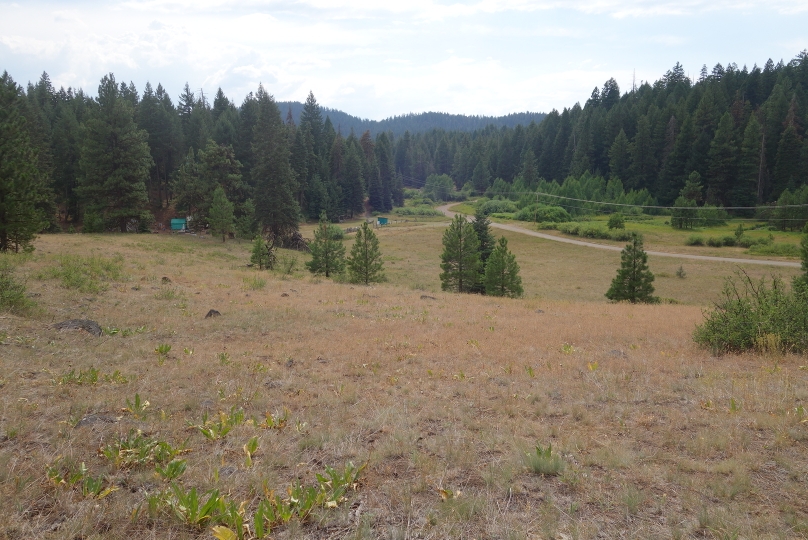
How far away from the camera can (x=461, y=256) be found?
32062 millimetres

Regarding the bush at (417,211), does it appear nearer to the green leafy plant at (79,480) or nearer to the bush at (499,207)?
the bush at (499,207)

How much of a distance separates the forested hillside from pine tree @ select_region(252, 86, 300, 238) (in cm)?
14

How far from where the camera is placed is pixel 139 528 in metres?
4.18

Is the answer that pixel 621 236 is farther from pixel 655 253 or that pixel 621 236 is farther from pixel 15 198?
pixel 15 198

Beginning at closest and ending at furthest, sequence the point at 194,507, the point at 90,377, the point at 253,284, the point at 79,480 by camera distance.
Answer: the point at 194,507
the point at 79,480
the point at 90,377
the point at 253,284

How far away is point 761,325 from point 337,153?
309 feet

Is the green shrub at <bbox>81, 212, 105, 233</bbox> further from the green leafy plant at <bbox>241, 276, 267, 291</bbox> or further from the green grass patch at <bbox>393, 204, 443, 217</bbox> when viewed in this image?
the green grass patch at <bbox>393, 204, 443, 217</bbox>

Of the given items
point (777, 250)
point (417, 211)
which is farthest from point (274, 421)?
point (417, 211)

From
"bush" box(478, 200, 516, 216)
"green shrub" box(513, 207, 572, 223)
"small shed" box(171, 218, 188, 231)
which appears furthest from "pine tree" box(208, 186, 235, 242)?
"bush" box(478, 200, 516, 216)

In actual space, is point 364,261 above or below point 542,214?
below

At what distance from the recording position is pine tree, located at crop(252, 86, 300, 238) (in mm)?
52906

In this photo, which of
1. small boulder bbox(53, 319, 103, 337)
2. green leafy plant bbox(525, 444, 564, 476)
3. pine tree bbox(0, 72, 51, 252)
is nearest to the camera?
green leafy plant bbox(525, 444, 564, 476)

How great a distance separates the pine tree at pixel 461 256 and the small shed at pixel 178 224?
114ft

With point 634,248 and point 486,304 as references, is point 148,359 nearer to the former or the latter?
point 486,304
